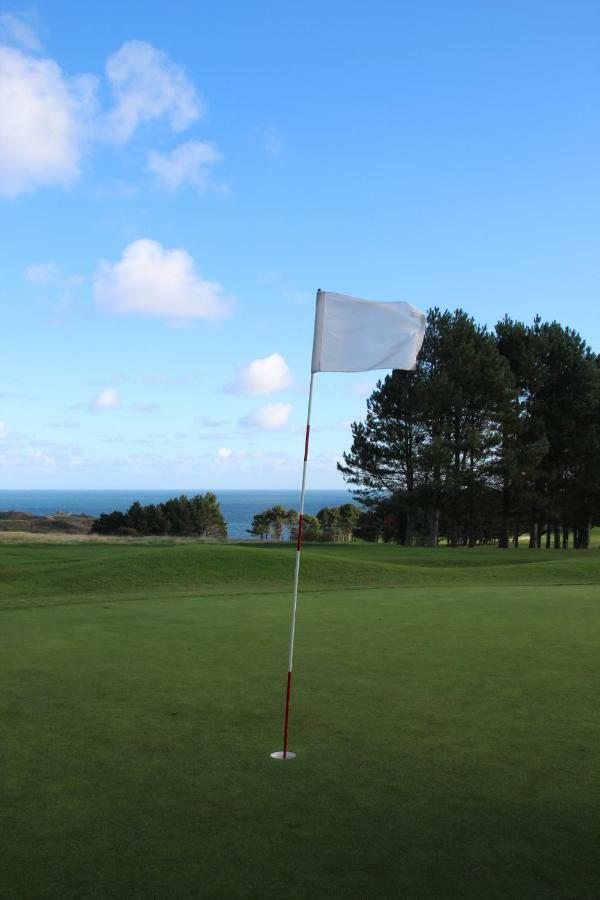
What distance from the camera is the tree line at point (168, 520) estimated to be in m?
58.6

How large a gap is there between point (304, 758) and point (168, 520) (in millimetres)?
61735

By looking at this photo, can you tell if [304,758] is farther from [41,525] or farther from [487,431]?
Result: [41,525]

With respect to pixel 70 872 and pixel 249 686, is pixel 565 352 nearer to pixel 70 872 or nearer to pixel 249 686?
pixel 249 686

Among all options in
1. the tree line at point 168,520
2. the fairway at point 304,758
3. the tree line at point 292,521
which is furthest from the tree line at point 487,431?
the tree line at point 292,521

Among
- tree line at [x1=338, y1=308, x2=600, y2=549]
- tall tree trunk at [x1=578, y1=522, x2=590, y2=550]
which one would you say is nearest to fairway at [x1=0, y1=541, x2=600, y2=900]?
tree line at [x1=338, y1=308, x2=600, y2=549]

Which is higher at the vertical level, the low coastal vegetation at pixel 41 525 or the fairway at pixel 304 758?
the low coastal vegetation at pixel 41 525

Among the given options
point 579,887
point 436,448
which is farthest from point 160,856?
point 436,448

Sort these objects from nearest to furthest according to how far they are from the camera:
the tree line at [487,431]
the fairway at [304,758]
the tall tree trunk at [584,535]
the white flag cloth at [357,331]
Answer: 1. the fairway at [304,758]
2. the white flag cloth at [357,331]
3. the tree line at [487,431]
4. the tall tree trunk at [584,535]

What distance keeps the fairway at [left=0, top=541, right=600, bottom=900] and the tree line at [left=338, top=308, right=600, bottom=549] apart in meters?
26.2

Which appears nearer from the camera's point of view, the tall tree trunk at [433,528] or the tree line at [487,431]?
the tree line at [487,431]

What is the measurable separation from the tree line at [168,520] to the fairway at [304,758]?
151ft

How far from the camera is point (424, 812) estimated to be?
3721 millimetres

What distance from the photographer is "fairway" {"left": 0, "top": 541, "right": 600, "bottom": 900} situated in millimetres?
3107

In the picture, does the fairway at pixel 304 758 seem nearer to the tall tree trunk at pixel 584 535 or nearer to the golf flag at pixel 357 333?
the golf flag at pixel 357 333
